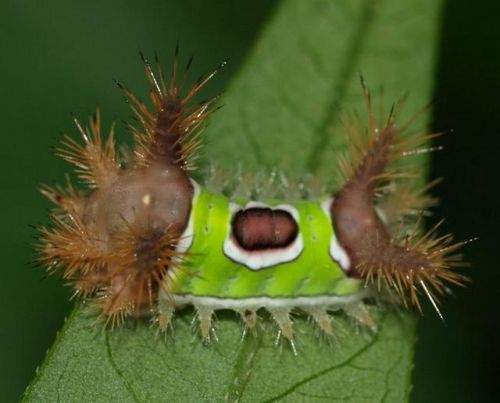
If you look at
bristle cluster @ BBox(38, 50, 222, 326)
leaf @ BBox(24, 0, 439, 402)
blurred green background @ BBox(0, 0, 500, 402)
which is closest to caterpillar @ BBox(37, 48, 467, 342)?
bristle cluster @ BBox(38, 50, 222, 326)

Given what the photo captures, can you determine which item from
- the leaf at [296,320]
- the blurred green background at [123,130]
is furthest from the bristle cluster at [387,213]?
the blurred green background at [123,130]

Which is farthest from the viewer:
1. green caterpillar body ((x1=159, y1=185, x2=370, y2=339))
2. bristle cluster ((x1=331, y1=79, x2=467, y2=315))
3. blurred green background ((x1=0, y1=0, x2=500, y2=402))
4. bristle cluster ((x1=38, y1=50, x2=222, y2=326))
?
blurred green background ((x1=0, y1=0, x2=500, y2=402))

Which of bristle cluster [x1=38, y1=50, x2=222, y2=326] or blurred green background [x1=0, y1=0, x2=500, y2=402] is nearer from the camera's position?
bristle cluster [x1=38, y1=50, x2=222, y2=326]

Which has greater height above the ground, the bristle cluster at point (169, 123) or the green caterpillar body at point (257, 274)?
the bristle cluster at point (169, 123)

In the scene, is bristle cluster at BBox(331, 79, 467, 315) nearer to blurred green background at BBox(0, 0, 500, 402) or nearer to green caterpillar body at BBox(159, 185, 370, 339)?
green caterpillar body at BBox(159, 185, 370, 339)

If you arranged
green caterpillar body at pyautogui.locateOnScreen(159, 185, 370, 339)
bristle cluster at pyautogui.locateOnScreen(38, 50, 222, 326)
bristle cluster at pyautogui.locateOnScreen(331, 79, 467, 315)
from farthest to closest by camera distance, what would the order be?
bristle cluster at pyautogui.locateOnScreen(331, 79, 467, 315) → green caterpillar body at pyautogui.locateOnScreen(159, 185, 370, 339) → bristle cluster at pyautogui.locateOnScreen(38, 50, 222, 326)

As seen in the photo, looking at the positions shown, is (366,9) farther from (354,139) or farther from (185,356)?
(185,356)

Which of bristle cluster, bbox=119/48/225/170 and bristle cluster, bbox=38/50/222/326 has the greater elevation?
bristle cluster, bbox=119/48/225/170

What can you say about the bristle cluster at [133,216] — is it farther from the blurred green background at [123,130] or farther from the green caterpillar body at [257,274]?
the blurred green background at [123,130]
